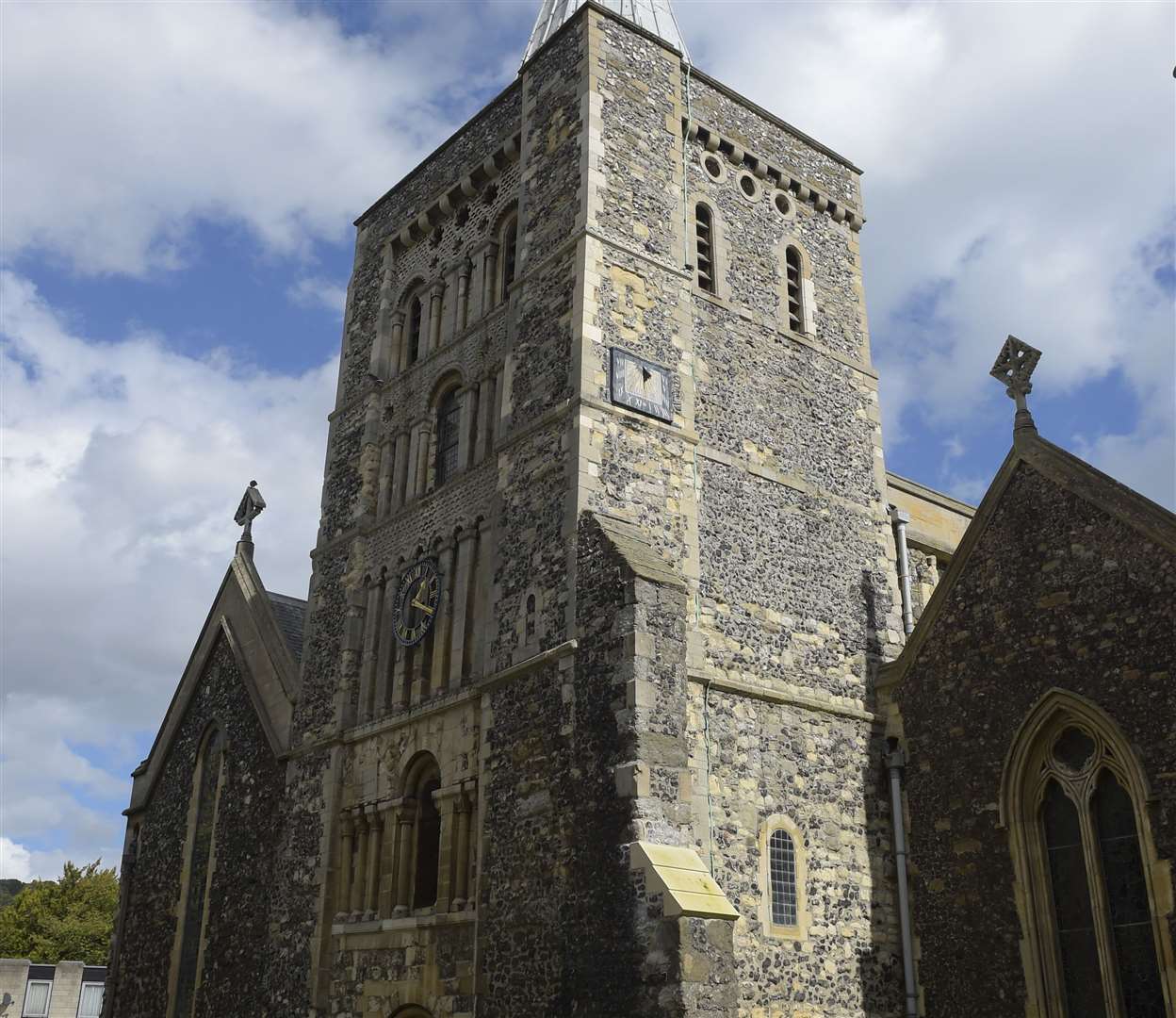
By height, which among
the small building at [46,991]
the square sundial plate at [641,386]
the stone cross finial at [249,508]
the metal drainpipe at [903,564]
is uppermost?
the stone cross finial at [249,508]

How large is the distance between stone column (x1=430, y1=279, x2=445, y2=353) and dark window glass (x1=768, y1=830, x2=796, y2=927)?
10034mm

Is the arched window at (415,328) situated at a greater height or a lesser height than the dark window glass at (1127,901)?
greater

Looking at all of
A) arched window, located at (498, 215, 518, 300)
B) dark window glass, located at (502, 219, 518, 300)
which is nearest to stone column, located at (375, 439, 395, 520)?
arched window, located at (498, 215, 518, 300)

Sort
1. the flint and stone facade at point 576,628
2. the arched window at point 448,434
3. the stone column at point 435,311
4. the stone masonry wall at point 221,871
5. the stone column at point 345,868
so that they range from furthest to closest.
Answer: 1. the stone column at point 435,311
2. the arched window at point 448,434
3. the stone masonry wall at point 221,871
4. the stone column at point 345,868
5. the flint and stone facade at point 576,628

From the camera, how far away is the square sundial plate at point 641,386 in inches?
675

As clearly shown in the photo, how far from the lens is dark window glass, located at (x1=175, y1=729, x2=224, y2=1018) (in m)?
21.3

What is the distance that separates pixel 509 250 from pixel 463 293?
1.10m

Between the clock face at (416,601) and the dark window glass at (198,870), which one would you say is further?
the dark window glass at (198,870)

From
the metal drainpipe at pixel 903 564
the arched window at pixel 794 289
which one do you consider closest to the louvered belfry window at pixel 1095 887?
the metal drainpipe at pixel 903 564

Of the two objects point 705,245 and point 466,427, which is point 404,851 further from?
point 705,245

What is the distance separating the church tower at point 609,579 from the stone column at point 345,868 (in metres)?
0.06

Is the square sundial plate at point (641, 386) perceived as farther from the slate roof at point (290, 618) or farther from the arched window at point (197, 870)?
the arched window at point (197, 870)

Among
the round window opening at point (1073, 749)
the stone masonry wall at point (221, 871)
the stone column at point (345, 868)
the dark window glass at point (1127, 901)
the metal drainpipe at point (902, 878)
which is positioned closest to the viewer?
the dark window glass at point (1127, 901)

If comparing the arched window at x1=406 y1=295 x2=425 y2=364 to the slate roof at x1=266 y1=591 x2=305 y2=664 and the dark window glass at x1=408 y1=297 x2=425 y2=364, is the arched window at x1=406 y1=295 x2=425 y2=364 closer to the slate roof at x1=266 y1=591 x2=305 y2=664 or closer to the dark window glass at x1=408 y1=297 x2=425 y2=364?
the dark window glass at x1=408 y1=297 x2=425 y2=364
